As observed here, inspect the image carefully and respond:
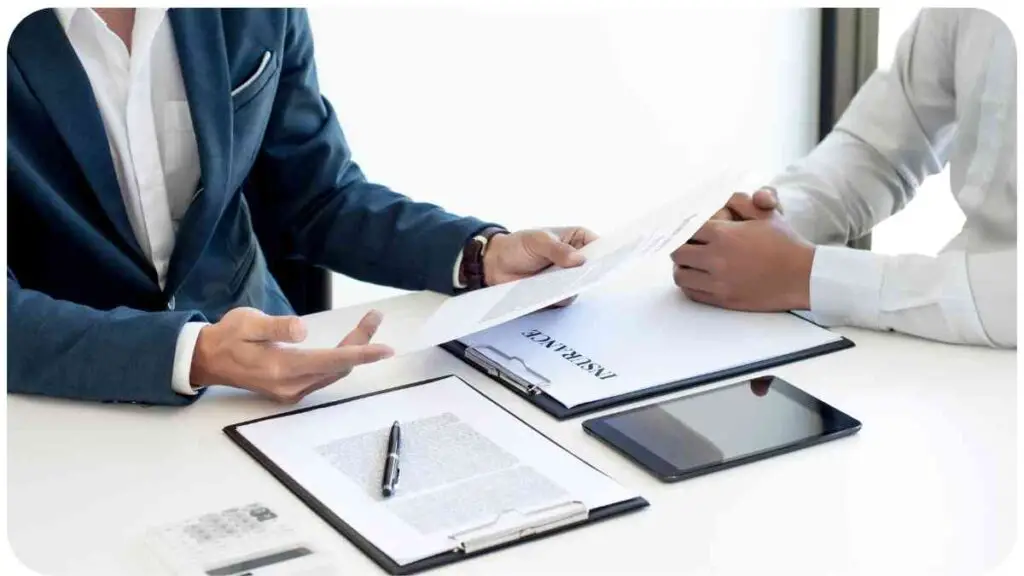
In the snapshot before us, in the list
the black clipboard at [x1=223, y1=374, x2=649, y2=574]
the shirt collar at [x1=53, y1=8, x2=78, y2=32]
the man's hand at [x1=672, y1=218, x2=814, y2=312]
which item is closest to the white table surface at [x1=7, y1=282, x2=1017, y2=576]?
the black clipboard at [x1=223, y1=374, x2=649, y2=574]

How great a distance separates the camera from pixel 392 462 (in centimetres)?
111

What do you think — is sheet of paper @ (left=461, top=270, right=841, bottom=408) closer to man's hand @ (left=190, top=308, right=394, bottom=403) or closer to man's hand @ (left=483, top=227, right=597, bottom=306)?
man's hand @ (left=483, top=227, right=597, bottom=306)

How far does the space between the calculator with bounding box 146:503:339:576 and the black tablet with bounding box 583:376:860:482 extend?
0.98ft

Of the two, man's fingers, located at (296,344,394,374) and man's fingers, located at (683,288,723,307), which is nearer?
man's fingers, located at (296,344,394,374)

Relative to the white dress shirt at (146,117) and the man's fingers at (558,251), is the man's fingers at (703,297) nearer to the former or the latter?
the man's fingers at (558,251)

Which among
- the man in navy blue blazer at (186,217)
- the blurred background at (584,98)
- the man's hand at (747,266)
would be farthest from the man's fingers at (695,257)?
the blurred background at (584,98)

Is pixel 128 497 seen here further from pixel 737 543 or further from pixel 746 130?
pixel 746 130

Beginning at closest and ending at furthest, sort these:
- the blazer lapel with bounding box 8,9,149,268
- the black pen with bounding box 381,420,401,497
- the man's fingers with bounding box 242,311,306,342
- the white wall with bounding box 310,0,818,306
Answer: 1. the black pen with bounding box 381,420,401,497
2. the man's fingers with bounding box 242,311,306,342
3. the blazer lapel with bounding box 8,9,149,268
4. the white wall with bounding box 310,0,818,306

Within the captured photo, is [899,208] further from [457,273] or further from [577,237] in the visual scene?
[457,273]

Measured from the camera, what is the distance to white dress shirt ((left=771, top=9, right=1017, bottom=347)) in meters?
1.40

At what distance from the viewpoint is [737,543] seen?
1.02 metres

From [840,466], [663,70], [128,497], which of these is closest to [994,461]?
[840,466]

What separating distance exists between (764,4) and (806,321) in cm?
174

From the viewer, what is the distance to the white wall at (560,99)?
2.64 meters
